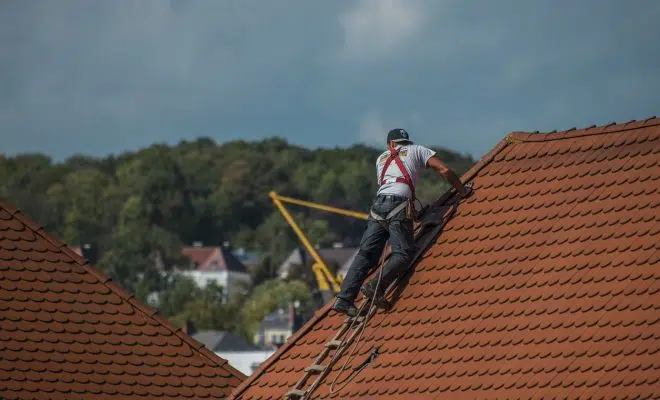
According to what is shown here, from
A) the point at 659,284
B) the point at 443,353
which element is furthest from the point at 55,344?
the point at 659,284

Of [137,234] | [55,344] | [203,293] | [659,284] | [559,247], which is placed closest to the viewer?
[659,284]

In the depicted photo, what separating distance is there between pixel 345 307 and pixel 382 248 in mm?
835

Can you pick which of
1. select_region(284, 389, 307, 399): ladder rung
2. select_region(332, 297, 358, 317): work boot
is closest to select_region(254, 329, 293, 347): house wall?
select_region(332, 297, 358, 317): work boot

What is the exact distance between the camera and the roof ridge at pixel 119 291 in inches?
829

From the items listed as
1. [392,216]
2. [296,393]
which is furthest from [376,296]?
[296,393]

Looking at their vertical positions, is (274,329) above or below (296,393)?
above

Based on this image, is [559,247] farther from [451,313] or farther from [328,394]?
[328,394]

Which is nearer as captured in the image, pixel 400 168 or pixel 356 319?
pixel 356 319

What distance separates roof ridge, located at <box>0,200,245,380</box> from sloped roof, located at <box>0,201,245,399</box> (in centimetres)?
1

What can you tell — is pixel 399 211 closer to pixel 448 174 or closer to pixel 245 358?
pixel 448 174

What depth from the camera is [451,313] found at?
18.5 meters

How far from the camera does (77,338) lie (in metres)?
20.5

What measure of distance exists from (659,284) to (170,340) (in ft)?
20.8

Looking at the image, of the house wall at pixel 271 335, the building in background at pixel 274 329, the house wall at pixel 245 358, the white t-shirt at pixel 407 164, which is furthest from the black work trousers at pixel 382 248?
the house wall at pixel 271 335
